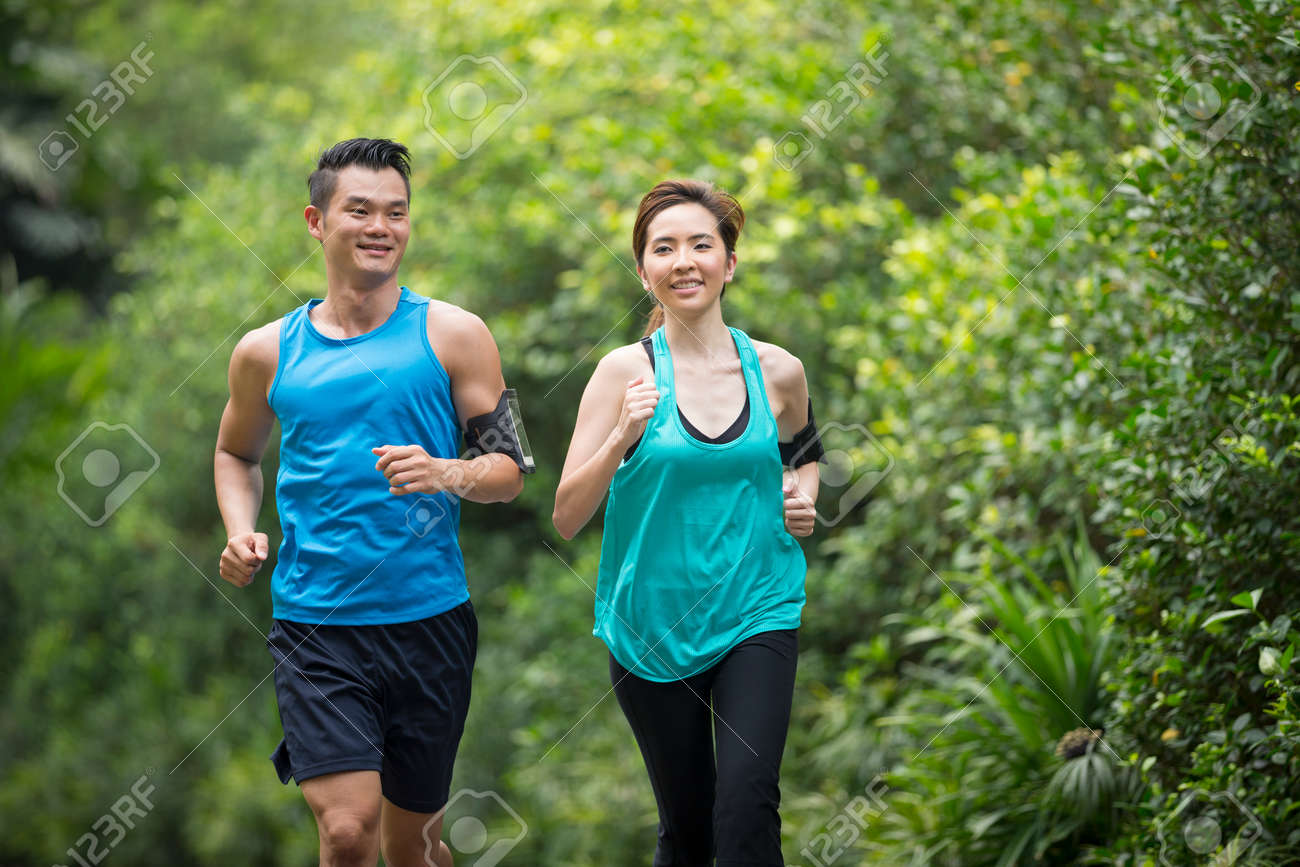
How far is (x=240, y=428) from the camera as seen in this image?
370cm

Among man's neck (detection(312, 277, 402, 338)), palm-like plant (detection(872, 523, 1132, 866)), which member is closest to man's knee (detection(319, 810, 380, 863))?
man's neck (detection(312, 277, 402, 338))

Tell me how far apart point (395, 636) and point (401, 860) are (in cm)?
69

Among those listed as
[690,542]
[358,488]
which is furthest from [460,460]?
[690,542]

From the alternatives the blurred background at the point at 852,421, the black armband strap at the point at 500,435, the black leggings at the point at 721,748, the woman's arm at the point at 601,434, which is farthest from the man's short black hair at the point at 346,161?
the blurred background at the point at 852,421

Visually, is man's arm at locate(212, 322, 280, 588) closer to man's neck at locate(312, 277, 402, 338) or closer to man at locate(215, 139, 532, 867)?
man at locate(215, 139, 532, 867)

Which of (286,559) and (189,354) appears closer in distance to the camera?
(286,559)

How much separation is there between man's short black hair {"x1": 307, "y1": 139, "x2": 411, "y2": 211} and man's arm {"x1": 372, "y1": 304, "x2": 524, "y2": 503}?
1.32ft

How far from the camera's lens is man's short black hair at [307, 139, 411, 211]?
3539 millimetres

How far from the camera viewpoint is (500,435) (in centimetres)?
361

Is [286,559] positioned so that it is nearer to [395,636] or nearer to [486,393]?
[395,636]

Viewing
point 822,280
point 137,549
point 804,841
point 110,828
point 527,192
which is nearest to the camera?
point 804,841

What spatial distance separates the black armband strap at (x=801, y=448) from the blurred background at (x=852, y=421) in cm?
113

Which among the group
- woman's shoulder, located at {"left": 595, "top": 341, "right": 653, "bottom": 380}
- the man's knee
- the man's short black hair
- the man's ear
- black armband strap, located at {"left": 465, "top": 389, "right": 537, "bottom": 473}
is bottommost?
the man's knee

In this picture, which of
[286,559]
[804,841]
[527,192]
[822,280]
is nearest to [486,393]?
[286,559]
